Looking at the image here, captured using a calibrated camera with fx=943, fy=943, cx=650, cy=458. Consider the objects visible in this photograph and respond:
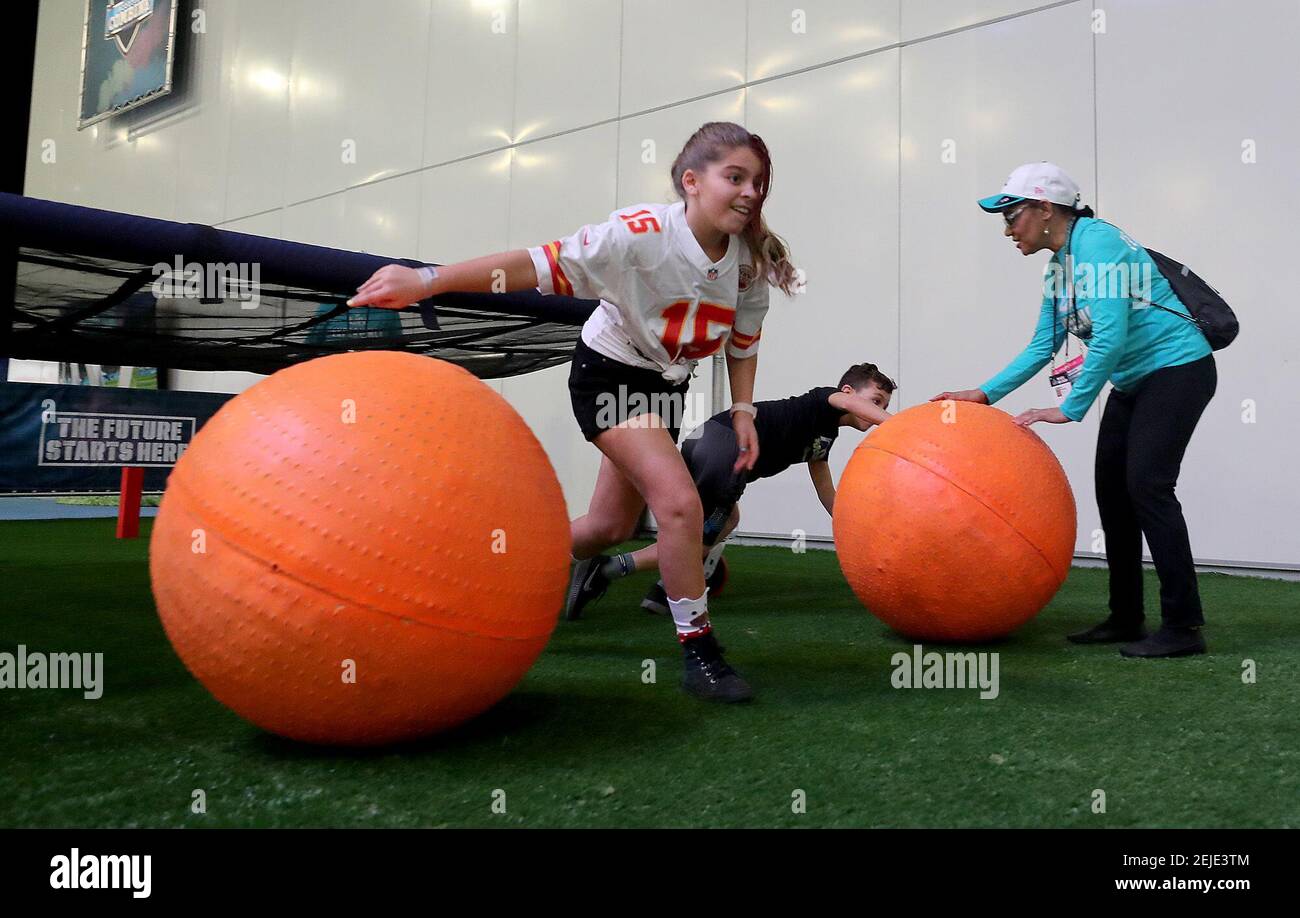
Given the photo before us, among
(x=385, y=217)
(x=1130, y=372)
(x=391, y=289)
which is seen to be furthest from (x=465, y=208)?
(x=391, y=289)

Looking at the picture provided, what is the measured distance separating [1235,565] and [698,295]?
15.8 ft

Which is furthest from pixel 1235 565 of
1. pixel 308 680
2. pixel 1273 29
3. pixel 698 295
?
pixel 308 680

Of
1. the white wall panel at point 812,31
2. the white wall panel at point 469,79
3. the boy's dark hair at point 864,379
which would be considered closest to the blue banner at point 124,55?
the white wall panel at point 469,79

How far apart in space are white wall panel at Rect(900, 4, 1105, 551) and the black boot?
3009 mm

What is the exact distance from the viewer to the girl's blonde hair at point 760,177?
264cm

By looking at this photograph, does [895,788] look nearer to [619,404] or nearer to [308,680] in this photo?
[308,680]

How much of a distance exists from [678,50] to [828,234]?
7.95 ft

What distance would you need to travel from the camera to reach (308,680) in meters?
1.89

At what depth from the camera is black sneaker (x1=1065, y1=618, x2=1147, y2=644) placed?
11.4 ft

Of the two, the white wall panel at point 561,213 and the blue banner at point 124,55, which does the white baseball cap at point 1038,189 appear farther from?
the blue banner at point 124,55

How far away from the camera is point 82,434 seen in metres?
7.77

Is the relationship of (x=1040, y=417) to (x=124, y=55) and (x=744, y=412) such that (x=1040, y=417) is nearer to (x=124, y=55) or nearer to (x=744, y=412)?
(x=744, y=412)

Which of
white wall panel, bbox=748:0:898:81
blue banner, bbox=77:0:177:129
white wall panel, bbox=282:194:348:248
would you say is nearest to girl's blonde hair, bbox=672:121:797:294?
white wall panel, bbox=748:0:898:81
